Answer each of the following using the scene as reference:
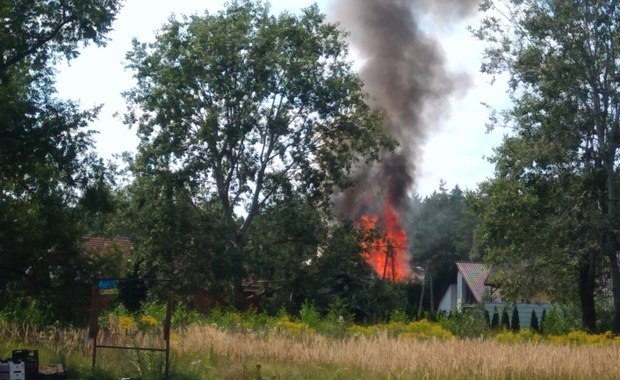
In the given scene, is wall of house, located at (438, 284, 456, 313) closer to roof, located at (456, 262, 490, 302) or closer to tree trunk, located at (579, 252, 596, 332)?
roof, located at (456, 262, 490, 302)

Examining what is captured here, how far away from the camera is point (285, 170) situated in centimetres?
5047

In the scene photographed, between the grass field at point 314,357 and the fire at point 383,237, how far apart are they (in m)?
25.9

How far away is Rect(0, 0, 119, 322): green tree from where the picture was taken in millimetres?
25953

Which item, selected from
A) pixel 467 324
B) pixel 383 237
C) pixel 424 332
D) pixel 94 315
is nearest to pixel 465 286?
pixel 383 237

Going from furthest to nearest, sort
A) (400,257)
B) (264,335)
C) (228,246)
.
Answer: (400,257), (228,246), (264,335)

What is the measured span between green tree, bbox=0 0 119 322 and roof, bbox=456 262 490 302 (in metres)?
41.7

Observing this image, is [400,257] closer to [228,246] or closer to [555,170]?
[228,246]

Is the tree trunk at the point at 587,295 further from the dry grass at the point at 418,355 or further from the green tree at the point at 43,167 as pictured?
the green tree at the point at 43,167

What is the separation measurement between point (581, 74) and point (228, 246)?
68.1 ft

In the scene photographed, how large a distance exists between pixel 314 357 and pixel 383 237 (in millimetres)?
29731

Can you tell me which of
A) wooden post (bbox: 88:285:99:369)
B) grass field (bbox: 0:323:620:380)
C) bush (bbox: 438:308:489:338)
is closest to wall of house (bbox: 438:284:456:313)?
bush (bbox: 438:308:489:338)

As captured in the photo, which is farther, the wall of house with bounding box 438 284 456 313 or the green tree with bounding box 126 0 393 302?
the wall of house with bounding box 438 284 456 313

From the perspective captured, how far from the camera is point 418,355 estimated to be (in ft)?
65.2

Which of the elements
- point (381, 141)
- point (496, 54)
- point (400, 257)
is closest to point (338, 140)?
point (381, 141)
